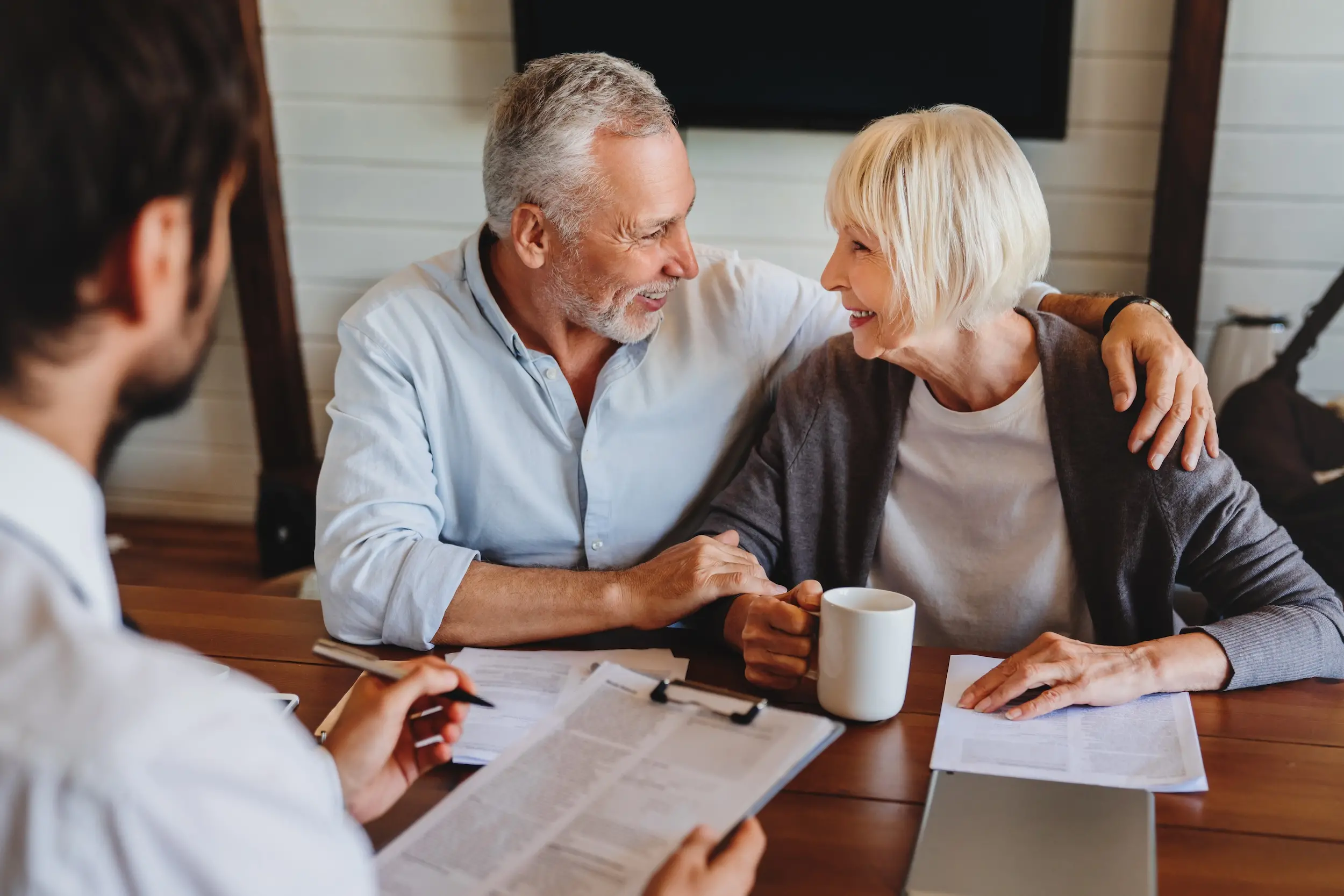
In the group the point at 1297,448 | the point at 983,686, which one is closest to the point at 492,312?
the point at 983,686

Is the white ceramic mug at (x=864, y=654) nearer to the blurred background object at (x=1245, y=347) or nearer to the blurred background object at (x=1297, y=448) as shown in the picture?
the blurred background object at (x=1297, y=448)

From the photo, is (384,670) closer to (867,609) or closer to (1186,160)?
(867,609)

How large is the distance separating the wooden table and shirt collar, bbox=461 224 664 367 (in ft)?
1.50

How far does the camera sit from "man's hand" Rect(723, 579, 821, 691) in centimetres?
113

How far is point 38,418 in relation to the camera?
22.8 inches

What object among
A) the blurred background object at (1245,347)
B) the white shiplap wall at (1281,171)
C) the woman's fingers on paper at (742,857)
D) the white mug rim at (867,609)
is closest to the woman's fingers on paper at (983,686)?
the white mug rim at (867,609)

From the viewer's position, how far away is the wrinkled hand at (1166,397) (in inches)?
48.7

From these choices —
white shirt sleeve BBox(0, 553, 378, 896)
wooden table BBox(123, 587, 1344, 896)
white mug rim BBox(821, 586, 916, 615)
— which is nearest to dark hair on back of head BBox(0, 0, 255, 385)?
white shirt sleeve BBox(0, 553, 378, 896)

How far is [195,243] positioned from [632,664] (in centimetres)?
71

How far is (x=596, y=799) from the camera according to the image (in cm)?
85

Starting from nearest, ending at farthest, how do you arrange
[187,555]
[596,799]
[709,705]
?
[596,799], [709,705], [187,555]

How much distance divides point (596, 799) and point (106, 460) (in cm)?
43

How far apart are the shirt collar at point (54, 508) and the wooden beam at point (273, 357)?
8.23 ft

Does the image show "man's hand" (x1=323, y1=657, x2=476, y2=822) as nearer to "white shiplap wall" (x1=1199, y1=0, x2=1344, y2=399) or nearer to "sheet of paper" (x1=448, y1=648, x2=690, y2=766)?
"sheet of paper" (x1=448, y1=648, x2=690, y2=766)
